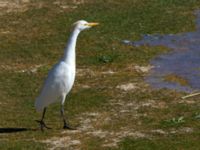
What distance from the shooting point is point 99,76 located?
64.8 feet

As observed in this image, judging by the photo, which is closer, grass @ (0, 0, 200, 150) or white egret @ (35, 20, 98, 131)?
white egret @ (35, 20, 98, 131)

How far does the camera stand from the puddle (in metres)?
19.0

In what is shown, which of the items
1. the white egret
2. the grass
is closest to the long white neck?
the white egret

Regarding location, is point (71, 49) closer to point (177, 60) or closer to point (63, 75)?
point (63, 75)

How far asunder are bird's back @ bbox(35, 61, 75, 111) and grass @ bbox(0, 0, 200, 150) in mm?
814

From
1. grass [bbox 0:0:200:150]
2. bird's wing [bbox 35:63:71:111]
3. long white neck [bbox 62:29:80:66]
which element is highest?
long white neck [bbox 62:29:80:66]

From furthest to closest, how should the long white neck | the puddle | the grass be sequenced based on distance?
1. the puddle
2. the grass
3. the long white neck

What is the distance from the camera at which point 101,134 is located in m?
15.2

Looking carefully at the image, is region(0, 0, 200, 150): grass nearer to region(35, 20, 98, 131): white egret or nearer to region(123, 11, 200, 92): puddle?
region(123, 11, 200, 92): puddle

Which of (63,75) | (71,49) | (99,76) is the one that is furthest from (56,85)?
(99,76)

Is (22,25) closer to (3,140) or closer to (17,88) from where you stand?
(17,88)

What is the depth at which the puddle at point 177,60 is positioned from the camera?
1903 cm

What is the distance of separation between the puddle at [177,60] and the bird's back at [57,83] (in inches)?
167

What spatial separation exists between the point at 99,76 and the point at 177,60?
2.89 metres
